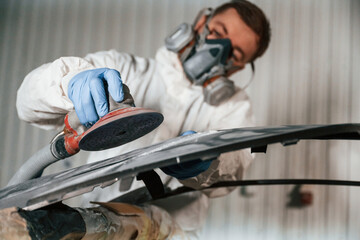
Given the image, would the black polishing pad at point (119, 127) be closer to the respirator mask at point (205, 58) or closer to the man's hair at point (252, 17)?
the respirator mask at point (205, 58)

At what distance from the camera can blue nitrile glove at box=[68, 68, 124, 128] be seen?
688mm

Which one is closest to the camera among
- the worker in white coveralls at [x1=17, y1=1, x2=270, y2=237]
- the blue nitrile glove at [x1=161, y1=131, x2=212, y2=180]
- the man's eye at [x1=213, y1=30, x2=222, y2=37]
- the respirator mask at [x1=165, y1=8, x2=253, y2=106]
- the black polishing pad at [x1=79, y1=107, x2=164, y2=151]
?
the black polishing pad at [x1=79, y1=107, x2=164, y2=151]

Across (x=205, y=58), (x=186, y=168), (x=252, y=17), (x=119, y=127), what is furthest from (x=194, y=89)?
(x=119, y=127)

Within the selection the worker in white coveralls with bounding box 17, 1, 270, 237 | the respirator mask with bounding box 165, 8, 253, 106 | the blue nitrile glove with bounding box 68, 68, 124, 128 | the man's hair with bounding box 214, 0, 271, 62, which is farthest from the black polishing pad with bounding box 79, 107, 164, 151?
the man's hair with bounding box 214, 0, 271, 62

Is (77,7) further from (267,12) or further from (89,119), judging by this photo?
(89,119)

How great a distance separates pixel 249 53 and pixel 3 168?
4.82 ft

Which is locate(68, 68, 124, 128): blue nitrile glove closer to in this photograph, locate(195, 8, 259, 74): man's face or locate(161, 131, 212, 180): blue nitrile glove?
locate(161, 131, 212, 180): blue nitrile glove

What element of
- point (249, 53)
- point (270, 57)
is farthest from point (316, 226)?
point (249, 53)

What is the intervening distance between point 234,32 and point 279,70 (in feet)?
Answer: 3.06

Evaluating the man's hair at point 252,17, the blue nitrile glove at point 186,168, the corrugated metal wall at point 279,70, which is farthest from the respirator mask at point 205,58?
the corrugated metal wall at point 279,70

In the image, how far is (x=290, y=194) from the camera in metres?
2.41

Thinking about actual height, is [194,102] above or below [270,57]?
below

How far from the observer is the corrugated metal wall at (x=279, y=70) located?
2.29 metres

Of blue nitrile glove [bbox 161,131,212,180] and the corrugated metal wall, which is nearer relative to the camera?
blue nitrile glove [bbox 161,131,212,180]
